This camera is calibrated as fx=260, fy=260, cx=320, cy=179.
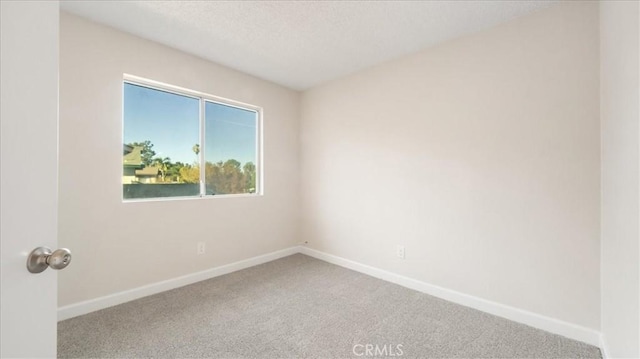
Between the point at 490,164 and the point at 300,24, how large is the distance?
6.50 ft

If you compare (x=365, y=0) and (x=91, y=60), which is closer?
(x=365, y=0)

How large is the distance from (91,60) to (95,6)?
Result: 408 millimetres

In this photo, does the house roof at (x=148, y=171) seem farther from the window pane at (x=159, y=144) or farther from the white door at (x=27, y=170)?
the white door at (x=27, y=170)

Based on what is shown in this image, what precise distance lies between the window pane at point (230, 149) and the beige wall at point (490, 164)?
4.13ft

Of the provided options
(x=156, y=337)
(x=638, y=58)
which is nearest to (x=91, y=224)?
(x=156, y=337)

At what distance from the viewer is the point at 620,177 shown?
1402 mm

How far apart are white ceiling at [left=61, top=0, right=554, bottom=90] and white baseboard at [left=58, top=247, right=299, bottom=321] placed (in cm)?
230

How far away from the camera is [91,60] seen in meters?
2.12

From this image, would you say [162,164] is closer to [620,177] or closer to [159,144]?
[159,144]

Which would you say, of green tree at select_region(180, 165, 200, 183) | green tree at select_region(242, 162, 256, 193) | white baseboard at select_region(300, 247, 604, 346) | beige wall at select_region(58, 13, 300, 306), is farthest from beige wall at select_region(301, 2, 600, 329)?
green tree at select_region(180, 165, 200, 183)

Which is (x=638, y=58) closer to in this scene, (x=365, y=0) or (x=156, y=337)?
(x=365, y=0)

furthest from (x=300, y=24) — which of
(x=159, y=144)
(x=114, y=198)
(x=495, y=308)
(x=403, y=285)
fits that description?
(x=495, y=308)

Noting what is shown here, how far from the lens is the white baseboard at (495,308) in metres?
1.80

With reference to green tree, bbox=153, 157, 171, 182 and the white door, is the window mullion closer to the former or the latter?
green tree, bbox=153, 157, 171, 182
